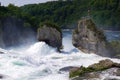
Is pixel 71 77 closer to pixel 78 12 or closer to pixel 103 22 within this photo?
pixel 103 22

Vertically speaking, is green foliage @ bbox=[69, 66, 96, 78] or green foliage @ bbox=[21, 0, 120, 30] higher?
green foliage @ bbox=[69, 66, 96, 78]

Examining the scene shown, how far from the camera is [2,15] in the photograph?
6588 centimetres

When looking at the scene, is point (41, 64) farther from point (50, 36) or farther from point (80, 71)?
point (50, 36)

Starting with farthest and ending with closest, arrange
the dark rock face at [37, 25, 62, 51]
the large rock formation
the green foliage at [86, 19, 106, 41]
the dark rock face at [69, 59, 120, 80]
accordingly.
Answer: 1. the dark rock face at [37, 25, 62, 51]
2. the green foliage at [86, 19, 106, 41]
3. the large rock formation
4. the dark rock face at [69, 59, 120, 80]

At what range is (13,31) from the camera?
66.2 metres

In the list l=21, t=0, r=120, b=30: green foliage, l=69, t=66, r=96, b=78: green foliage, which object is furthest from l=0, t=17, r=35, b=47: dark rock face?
l=21, t=0, r=120, b=30: green foliage

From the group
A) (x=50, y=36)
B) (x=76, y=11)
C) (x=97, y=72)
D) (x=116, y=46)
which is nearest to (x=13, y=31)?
(x=50, y=36)

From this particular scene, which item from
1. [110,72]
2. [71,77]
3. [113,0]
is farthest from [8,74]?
[113,0]

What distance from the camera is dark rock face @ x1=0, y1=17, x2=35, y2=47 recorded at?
209 ft

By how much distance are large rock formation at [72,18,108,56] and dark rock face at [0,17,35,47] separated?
1170 centimetres

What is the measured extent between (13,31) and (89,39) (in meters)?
16.2

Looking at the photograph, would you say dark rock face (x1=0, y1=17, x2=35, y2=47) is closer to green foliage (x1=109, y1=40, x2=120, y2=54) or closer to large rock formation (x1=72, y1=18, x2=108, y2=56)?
large rock formation (x1=72, y1=18, x2=108, y2=56)

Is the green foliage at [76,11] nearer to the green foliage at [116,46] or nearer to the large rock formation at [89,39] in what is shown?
A: the large rock formation at [89,39]

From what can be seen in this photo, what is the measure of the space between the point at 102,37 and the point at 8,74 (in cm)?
2085
